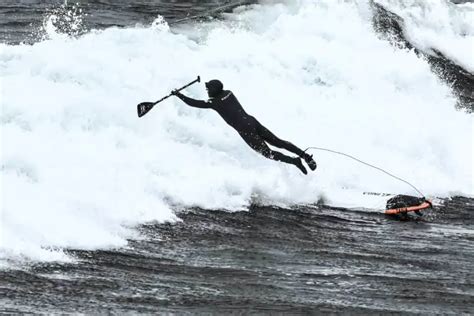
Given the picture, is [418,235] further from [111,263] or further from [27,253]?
[27,253]

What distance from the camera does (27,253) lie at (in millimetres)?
7699

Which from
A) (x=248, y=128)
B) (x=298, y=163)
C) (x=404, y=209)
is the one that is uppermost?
(x=248, y=128)

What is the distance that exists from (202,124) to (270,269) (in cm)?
480

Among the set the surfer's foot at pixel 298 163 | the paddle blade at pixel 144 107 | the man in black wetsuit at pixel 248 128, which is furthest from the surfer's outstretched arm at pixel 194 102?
the surfer's foot at pixel 298 163

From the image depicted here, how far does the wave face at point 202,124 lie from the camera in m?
9.31

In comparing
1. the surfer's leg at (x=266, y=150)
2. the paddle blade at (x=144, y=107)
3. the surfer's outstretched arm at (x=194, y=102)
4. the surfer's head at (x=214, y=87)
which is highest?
the surfer's head at (x=214, y=87)

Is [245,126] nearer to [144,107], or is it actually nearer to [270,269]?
[144,107]

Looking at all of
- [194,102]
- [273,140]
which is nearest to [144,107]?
Answer: [194,102]

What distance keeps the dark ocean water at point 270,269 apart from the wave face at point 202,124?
1.37ft

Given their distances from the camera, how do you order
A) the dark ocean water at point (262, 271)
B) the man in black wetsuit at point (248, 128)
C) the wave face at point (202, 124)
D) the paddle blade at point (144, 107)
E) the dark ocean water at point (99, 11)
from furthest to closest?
the dark ocean water at point (99, 11)
the man in black wetsuit at point (248, 128)
the paddle blade at point (144, 107)
the wave face at point (202, 124)
the dark ocean water at point (262, 271)

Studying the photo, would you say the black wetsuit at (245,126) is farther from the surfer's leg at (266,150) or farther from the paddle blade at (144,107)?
the paddle blade at (144,107)

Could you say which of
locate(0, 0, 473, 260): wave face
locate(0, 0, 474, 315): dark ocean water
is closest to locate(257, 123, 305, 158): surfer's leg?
locate(0, 0, 473, 260): wave face

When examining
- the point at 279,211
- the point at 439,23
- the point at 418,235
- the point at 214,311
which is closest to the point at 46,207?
the point at 214,311

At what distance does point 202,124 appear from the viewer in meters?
12.8
